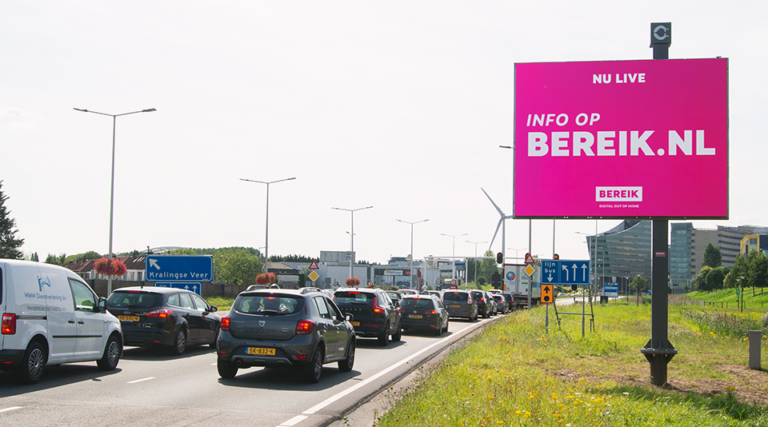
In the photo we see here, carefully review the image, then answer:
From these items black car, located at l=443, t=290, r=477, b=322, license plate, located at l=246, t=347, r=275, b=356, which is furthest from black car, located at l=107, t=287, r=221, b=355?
black car, located at l=443, t=290, r=477, b=322

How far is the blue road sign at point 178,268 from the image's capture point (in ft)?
88.5

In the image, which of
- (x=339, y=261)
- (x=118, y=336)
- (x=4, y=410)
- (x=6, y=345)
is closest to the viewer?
(x=4, y=410)

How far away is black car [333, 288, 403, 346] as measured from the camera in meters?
20.6

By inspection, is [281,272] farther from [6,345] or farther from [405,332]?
[6,345]

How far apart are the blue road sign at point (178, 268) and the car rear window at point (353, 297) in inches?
310

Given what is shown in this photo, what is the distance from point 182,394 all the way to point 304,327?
2.33 meters

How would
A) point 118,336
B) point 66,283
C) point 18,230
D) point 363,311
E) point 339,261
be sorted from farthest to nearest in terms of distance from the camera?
point 339,261 < point 18,230 < point 363,311 < point 118,336 < point 66,283

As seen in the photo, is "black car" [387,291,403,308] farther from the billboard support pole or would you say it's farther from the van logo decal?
the van logo decal

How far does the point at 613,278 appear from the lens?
586 feet

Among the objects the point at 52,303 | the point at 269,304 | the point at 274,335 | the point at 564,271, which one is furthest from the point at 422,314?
the point at 52,303

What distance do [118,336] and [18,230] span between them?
65.4 meters

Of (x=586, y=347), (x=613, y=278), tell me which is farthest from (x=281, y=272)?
(x=586, y=347)

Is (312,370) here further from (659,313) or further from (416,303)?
(416,303)

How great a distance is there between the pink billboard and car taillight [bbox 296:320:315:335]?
414 cm
